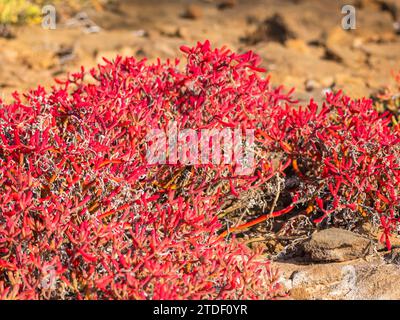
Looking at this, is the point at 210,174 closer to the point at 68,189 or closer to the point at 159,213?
the point at 159,213

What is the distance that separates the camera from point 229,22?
9039 mm

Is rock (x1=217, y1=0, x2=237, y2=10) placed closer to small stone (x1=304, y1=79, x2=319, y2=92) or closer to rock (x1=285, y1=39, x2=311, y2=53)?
rock (x1=285, y1=39, x2=311, y2=53)

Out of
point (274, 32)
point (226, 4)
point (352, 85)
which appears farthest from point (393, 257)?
point (226, 4)

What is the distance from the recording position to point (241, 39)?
27.6 feet

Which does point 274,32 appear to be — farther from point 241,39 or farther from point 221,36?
point 221,36

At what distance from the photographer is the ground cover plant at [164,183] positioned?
315 centimetres

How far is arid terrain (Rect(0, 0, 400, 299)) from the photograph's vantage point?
6.87 m

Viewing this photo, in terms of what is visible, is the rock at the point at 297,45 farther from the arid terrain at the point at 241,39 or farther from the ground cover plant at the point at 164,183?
the ground cover plant at the point at 164,183

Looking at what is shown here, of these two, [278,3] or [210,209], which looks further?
[278,3]

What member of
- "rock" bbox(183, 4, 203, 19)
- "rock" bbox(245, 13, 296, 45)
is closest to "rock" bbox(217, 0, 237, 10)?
"rock" bbox(183, 4, 203, 19)

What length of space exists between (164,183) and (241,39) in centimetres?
492

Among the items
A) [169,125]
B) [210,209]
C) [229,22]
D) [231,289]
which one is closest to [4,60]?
[229,22]
